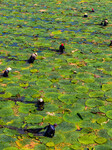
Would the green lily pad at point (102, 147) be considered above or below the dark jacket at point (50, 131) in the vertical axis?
below

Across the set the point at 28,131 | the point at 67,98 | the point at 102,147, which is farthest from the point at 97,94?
the point at 28,131

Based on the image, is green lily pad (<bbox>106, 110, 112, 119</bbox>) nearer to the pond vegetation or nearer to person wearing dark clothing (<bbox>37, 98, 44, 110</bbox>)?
the pond vegetation

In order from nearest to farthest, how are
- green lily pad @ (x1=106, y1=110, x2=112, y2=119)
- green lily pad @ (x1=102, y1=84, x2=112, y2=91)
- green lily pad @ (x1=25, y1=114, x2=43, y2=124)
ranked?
green lily pad @ (x1=25, y1=114, x2=43, y2=124), green lily pad @ (x1=106, y1=110, x2=112, y2=119), green lily pad @ (x1=102, y1=84, x2=112, y2=91)

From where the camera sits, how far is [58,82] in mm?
7109

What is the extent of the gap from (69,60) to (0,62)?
95.4 inches

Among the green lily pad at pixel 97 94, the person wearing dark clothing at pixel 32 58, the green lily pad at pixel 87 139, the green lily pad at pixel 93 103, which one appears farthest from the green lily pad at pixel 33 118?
the person wearing dark clothing at pixel 32 58

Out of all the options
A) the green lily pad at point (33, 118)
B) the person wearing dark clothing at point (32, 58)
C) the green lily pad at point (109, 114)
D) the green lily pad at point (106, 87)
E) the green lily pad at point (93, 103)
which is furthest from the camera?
the person wearing dark clothing at point (32, 58)

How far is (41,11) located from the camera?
1562 centimetres

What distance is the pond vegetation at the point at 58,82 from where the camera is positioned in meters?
4.91

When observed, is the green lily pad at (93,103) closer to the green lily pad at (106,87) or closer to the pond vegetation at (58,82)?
the pond vegetation at (58,82)

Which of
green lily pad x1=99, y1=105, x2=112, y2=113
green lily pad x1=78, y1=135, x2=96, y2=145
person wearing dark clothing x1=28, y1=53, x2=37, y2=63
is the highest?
person wearing dark clothing x1=28, y1=53, x2=37, y2=63

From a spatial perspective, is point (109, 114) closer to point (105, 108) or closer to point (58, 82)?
point (105, 108)

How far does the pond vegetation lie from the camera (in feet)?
16.1

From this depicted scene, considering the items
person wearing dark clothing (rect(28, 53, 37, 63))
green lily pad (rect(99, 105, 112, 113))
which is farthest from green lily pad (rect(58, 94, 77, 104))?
A: person wearing dark clothing (rect(28, 53, 37, 63))
